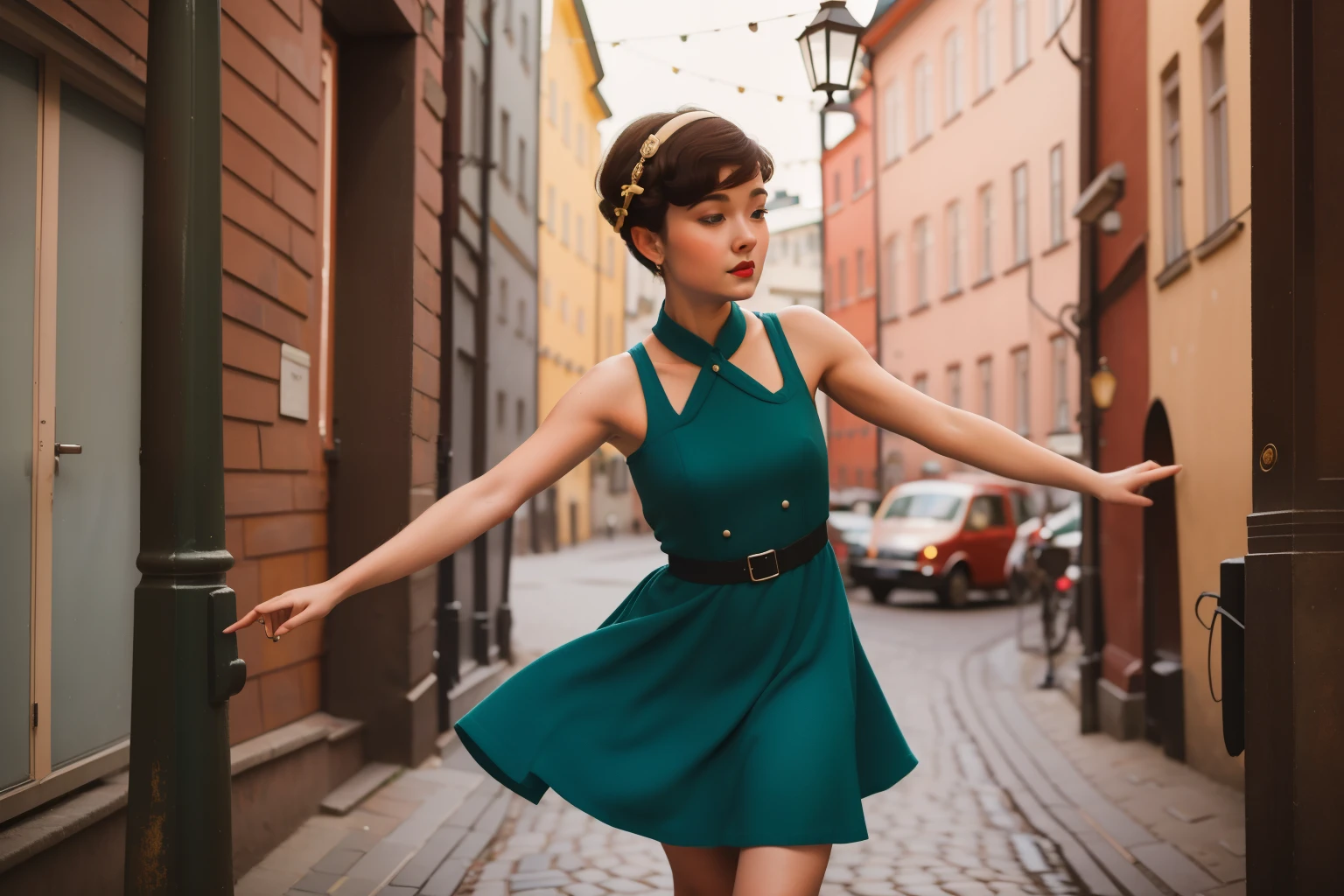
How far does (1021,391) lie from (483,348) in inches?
587

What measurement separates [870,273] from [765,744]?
30354mm

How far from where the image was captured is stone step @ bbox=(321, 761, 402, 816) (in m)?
6.25

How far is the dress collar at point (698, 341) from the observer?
9.86 ft

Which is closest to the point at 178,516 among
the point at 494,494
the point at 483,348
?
the point at 494,494

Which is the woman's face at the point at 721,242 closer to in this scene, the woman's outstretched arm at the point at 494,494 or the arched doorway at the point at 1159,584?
the woman's outstretched arm at the point at 494,494

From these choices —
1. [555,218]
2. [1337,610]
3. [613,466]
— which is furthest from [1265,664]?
[613,466]

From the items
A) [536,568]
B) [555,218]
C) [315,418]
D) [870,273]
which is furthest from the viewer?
[555,218]

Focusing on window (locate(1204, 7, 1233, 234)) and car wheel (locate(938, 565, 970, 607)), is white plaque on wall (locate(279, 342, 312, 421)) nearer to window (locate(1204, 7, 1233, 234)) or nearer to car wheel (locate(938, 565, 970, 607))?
window (locate(1204, 7, 1233, 234))

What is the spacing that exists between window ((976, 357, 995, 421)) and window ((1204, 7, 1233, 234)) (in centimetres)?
1741

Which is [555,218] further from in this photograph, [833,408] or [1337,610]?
[1337,610]

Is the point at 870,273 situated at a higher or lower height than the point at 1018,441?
higher

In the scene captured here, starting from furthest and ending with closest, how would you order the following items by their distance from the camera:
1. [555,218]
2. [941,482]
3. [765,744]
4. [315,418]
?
[555,218] < [941,482] < [315,418] < [765,744]

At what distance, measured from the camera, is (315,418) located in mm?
6555

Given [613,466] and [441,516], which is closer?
[441,516]
